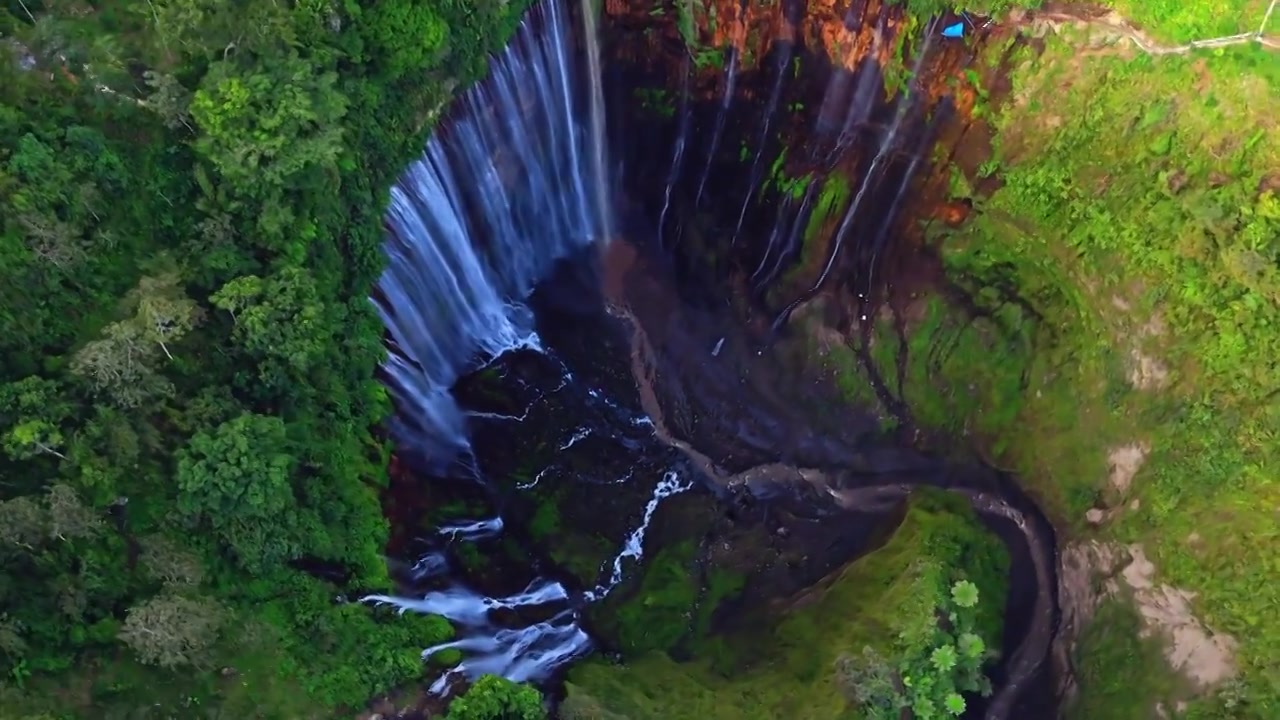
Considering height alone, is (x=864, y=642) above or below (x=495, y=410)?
below

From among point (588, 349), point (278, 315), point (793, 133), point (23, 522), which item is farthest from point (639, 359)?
point (23, 522)

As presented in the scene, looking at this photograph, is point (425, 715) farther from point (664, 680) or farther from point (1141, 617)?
point (1141, 617)

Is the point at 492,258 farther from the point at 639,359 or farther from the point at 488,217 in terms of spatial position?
the point at 639,359

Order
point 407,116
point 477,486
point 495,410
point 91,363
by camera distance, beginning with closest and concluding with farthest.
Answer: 1. point 91,363
2. point 407,116
3. point 477,486
4. point 495,410

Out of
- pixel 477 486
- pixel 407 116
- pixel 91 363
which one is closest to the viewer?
pixel 91 363

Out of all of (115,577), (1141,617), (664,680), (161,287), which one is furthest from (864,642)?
(161,287)

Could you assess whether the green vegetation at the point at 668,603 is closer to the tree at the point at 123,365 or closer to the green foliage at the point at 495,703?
the green foliage at the point at 495,703

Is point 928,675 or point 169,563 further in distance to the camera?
point 928,675
